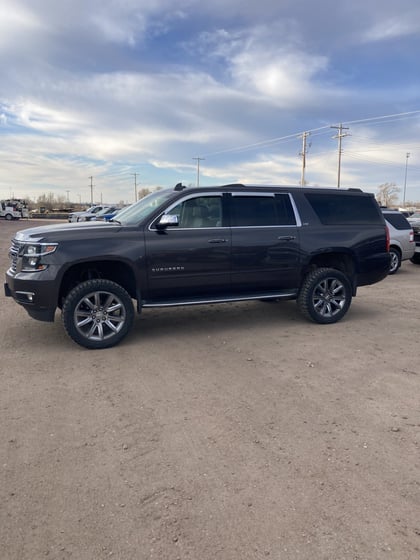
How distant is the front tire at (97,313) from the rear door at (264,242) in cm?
158

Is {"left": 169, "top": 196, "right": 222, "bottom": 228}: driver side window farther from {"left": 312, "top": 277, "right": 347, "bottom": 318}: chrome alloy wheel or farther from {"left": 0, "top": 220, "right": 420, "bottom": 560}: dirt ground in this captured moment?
{"left": 312, "top": 277, "right": 347, "bottom": 318}: chrome alloy wheel

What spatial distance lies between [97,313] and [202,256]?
152cm

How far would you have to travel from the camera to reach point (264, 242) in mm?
6137

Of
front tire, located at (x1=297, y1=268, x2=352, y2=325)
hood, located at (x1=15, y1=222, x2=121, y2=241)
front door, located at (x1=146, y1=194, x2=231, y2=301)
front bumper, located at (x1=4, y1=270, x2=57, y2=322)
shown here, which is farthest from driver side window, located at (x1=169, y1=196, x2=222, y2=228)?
front bumper, located at (x1=4, y1=270, x2=57, y2=322)

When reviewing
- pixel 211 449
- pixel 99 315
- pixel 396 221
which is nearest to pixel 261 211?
pixel 99 315

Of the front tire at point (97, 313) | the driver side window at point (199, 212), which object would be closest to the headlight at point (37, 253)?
the front tire at point (97, 313)

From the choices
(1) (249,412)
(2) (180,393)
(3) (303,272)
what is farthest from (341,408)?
(3) (303,272)

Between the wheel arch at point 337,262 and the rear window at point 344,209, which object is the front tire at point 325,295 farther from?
the rear window at point 344,209

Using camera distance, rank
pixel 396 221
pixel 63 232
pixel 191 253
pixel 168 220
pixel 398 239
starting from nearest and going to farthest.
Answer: pixel 63 232
pixel 168 220
pixel 191 253
pixel 398 239
pixel 396 221

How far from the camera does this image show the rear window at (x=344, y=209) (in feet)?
21.7

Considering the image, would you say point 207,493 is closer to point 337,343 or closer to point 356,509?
point 356,509

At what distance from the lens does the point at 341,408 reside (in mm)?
3779

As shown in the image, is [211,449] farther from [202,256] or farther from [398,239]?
[398,239]

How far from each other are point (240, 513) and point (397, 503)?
0.93m
